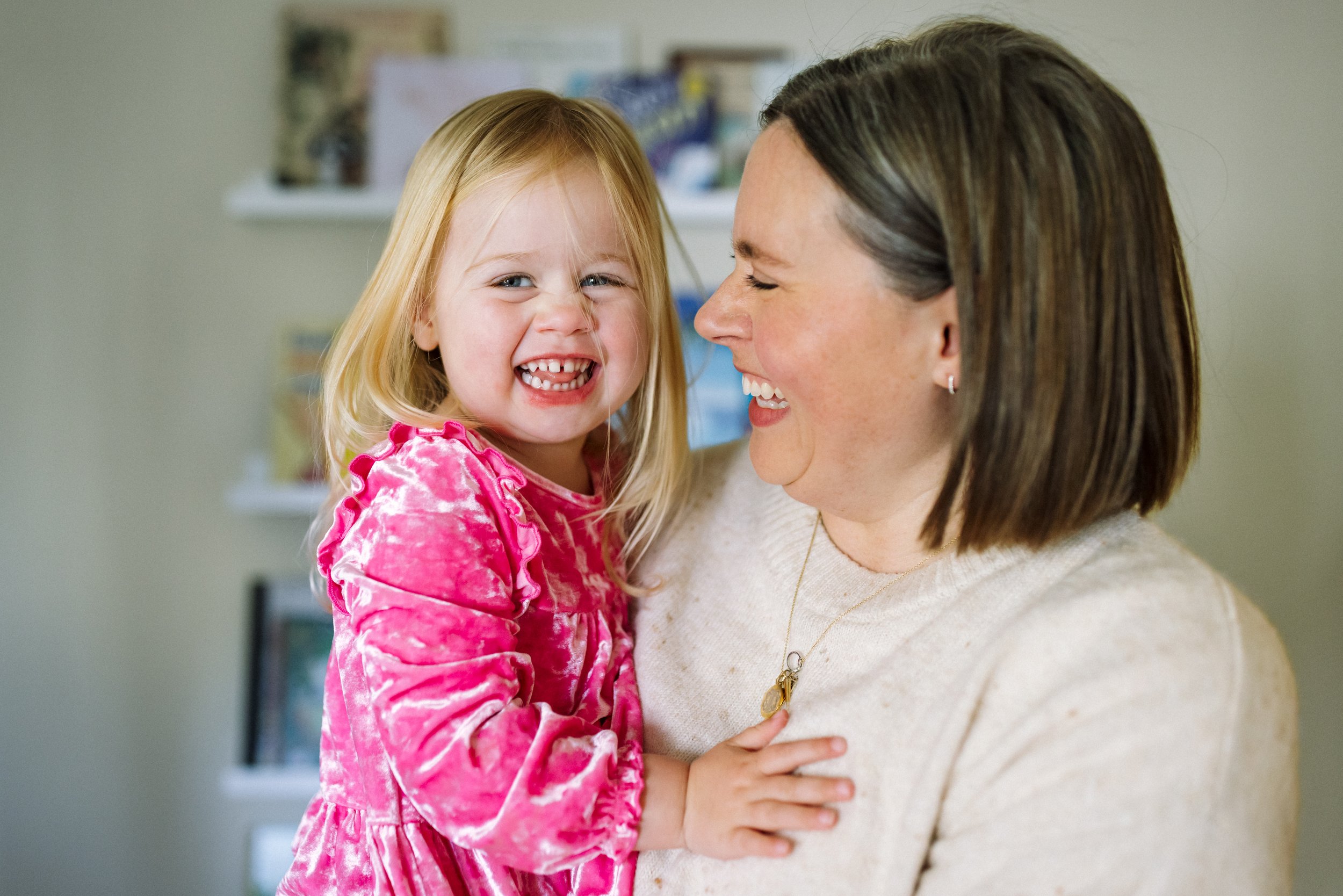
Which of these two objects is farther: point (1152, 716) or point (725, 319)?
point (725, 319)

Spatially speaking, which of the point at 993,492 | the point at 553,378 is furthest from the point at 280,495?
the point at 993,492

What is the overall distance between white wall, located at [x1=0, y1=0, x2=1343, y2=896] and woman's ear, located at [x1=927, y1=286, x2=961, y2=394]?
170cm

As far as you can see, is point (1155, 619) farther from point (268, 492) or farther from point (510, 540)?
point (268, 492)

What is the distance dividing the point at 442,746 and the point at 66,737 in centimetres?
223

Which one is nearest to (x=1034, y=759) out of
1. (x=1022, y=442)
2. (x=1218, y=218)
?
(x=1022, y=442)

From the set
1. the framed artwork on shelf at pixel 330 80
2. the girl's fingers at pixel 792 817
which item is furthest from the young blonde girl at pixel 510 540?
the framed artwork on shelf at pixel 330 80

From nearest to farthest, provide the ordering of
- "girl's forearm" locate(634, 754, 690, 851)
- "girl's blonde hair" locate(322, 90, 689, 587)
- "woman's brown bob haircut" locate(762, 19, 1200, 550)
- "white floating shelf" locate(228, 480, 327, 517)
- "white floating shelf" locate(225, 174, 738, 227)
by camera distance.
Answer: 1. "woman's brown bob haircut" locate(762, 19, 1200, 550)
2. "girl's forearm" locate(634, 754, 690, 851)
3. "girl's blonde hair" locate(322, 90, 689, 587)
4. "white floating shelf" locate(225, 174, 738, 227)
5. "white floating shelf" locate(228, 480, 327, 517)

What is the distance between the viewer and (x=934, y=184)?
963mm

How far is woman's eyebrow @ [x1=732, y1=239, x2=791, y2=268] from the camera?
1.08 meters

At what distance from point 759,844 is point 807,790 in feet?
0.25

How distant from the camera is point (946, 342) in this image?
1.04m

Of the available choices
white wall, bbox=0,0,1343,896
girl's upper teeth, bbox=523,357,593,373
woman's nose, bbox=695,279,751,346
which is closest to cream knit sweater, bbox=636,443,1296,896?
woman's nose, bbox=695,279,751,346

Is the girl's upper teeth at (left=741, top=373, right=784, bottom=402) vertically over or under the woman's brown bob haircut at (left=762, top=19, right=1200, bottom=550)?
under

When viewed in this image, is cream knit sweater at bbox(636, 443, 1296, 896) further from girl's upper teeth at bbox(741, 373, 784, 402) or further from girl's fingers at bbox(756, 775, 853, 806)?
girl's upper teeth at bbox(741, 373, 784, 402)
